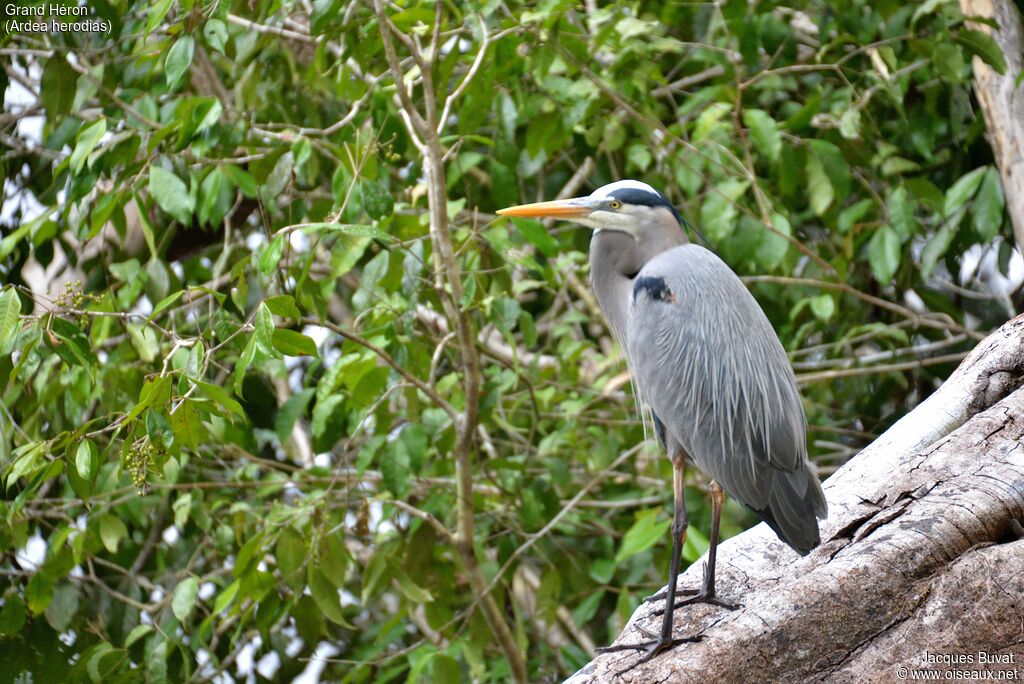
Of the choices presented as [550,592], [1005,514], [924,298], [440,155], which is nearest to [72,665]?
[550,592]

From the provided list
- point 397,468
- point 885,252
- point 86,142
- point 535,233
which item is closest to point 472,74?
point 535,233

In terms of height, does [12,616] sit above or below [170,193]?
below

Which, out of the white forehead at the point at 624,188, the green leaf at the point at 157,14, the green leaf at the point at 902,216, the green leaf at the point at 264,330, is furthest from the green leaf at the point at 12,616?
the green leaf at the point at 902,216

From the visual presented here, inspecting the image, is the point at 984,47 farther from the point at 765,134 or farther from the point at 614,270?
the point at 614,270

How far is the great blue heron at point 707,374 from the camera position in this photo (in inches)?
84.4

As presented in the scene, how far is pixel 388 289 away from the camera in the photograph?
2.76 m

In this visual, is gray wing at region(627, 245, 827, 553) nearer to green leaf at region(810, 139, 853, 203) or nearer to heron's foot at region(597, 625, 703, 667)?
heron's foot at region(597, 625, 703, 667)

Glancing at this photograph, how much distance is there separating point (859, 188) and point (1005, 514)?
8.07ft

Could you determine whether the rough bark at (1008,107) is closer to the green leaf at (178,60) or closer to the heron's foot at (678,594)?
the heron's foot at (678,594)

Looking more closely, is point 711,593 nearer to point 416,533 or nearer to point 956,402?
point 956,402

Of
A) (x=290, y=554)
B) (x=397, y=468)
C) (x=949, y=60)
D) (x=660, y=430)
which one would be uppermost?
(x=949, y=60)

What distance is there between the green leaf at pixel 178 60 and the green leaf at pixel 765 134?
5.67 ft

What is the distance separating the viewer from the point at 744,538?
7.66 ft

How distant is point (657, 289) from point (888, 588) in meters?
0.80
